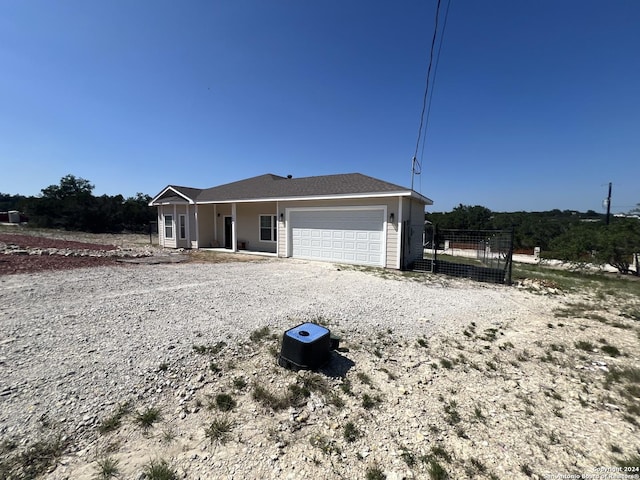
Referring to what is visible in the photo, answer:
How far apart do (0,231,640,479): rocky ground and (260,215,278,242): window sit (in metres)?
9.64

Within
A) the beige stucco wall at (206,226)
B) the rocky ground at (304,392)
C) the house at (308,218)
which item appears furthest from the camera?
the beige stucco wall at (206,226)

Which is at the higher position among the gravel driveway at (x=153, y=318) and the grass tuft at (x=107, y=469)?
the gravel driveway at (x=153, y=318)

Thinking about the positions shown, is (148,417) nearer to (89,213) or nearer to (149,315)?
(149,315)

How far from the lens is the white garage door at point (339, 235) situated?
10930 millimetres

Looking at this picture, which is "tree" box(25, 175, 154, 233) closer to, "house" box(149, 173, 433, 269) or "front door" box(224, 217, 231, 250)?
"house" box(149, 173, 433, 269)

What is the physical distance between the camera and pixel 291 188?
1375 centimetres

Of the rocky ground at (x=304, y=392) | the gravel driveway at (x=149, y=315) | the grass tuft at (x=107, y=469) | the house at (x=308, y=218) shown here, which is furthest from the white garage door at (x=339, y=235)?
the grass tuft at (x=107, y=469)

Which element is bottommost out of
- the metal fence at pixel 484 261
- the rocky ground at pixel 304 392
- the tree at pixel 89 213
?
the rocky ground at pixel 304 392

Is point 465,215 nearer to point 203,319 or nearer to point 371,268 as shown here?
point 371,268

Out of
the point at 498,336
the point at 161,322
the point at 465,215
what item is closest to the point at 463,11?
the point at 498,336

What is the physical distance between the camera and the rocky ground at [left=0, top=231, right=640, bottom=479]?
6.88 ft

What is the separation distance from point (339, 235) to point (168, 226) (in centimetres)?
1134

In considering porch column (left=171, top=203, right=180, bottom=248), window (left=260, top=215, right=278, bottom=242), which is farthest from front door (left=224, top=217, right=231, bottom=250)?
porch column (left=171, top=203, right=180, bottom=248)

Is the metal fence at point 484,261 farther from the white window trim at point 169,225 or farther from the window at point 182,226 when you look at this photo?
the white window trim at point 169,225
